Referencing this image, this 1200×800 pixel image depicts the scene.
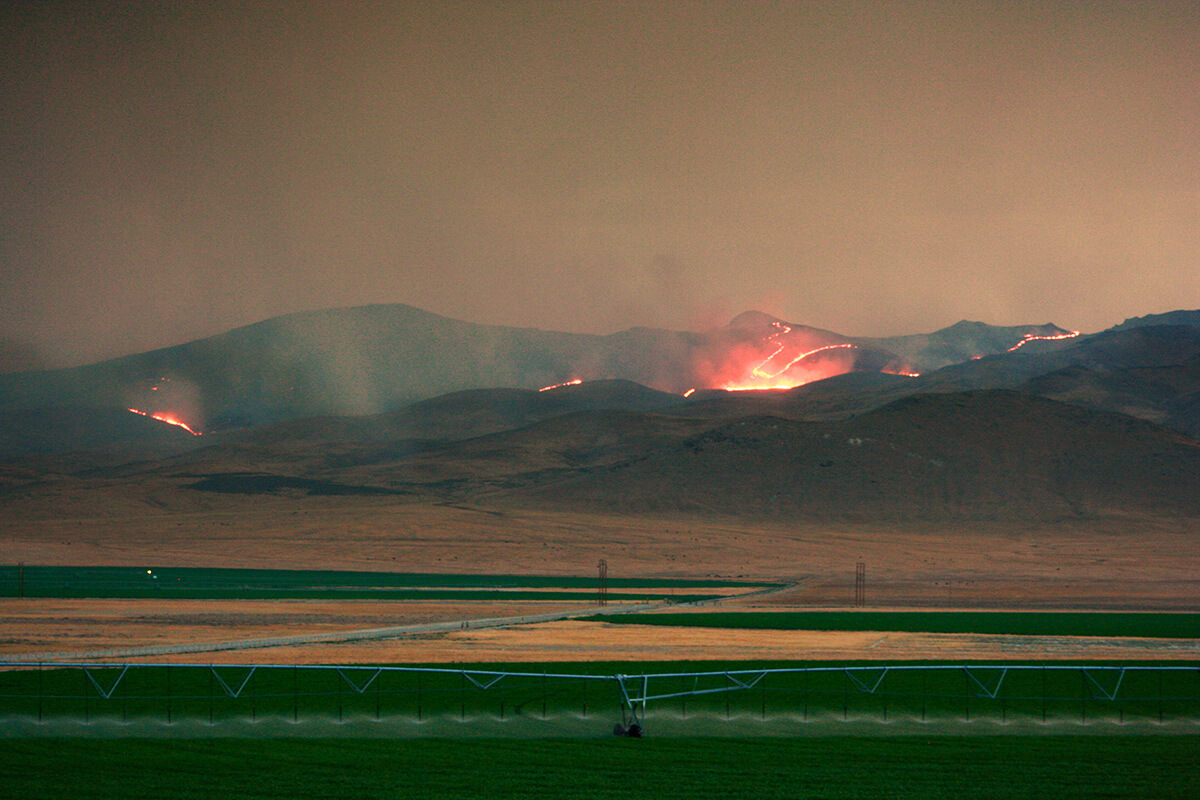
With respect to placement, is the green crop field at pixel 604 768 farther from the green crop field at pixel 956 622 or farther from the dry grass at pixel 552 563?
the green crop field at pixel 956 622

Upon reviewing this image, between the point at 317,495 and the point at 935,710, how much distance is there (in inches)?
6438

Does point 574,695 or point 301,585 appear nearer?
point 574,695

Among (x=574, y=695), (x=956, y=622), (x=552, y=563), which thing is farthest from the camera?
(x=552, y=563)

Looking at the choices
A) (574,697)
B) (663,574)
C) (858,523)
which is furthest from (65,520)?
(574,697)

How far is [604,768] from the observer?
21.7 metres

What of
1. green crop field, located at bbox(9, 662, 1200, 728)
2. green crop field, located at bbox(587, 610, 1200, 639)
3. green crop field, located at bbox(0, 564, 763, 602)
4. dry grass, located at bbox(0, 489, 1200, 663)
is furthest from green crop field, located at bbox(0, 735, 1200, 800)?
green crop field, located at bbox(0, 564, 763, 602)

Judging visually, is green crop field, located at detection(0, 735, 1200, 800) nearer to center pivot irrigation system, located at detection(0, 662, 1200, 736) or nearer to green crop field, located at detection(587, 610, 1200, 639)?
center pivot irrigation system, located at detection(0, 662, 1200, 736)

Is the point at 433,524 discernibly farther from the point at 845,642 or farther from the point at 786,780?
the point at 786,780

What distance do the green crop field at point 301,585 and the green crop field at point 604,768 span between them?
46137 mm

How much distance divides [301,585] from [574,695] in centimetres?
5246

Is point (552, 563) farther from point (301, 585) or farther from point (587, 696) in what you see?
point (587, 696)

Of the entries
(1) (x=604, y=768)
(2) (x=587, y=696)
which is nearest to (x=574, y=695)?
(2) (x=587, y=696)

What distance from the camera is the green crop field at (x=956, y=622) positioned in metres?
54.2

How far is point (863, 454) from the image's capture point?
6378 inches
